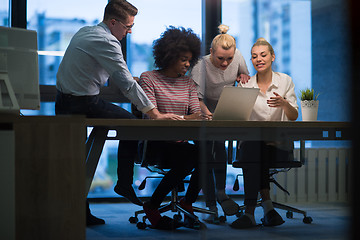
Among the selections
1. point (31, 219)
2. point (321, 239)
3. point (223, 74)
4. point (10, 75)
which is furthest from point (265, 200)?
point (10, 75)

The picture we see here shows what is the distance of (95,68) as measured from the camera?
2.43 meters

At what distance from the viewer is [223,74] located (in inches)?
86.1

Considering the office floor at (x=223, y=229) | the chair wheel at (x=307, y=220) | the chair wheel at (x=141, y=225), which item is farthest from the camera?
the chair wheel at (x=141, y=225)

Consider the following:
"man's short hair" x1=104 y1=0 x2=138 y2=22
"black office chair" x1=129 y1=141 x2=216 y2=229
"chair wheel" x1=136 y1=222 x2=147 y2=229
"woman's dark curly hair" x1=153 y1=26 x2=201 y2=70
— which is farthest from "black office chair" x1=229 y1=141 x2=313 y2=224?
"man's short hair" x1=104 y1=0 x2=138 y2=22

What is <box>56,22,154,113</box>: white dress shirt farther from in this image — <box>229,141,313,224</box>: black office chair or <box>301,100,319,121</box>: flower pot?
<box>301,100,319,121</box>: flower pot

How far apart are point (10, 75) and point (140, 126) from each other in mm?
685

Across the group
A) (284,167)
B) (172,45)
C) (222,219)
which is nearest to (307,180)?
(284,167)

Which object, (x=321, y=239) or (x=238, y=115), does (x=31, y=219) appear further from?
(x=321, y=239)

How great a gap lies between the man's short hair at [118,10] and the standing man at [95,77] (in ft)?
0.16

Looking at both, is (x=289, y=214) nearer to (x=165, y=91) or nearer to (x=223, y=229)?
(x=223, y=229)

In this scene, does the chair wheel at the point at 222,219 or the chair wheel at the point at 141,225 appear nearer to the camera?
the chair wheel at the point at 222,219

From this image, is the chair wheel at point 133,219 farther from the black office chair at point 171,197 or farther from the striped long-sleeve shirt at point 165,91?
the striped long-sleeve shirt at point 165,91

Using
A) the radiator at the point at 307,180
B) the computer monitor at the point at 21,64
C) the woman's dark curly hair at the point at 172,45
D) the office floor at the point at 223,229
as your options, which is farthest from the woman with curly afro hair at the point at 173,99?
the computer monitor at the point at 21,64

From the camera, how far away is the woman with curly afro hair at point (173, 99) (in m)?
2.41
